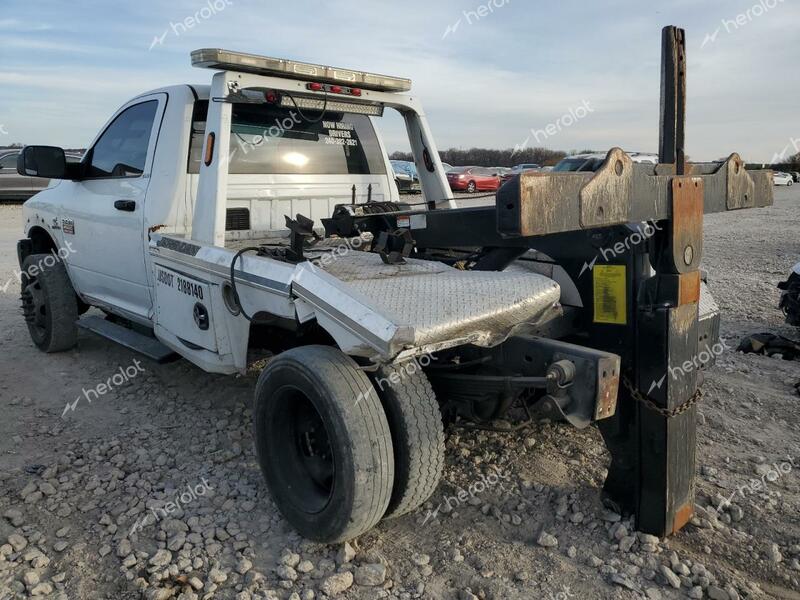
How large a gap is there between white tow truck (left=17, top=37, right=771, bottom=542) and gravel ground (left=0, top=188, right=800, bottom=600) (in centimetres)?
21

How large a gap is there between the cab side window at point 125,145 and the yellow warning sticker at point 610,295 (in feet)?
10.3

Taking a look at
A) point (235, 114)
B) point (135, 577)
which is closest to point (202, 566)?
point (135, 577)

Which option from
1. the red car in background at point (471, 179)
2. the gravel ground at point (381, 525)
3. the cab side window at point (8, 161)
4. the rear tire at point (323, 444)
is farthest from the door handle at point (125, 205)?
the red car in background at point (471, 179)

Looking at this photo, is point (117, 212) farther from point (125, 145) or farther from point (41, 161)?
point (41, 161)

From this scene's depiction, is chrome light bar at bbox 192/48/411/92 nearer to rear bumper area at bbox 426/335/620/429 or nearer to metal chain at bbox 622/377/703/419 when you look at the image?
rear bumper area at bbox 426/335/620/429

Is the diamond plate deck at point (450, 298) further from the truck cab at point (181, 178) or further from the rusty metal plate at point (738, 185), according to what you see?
the truck cab at point (181, 178)

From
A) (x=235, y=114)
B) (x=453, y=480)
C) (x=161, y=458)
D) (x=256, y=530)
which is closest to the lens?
(x=256, y=530)

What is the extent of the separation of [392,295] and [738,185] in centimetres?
167

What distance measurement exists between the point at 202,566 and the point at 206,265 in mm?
1577

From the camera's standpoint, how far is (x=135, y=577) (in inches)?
109

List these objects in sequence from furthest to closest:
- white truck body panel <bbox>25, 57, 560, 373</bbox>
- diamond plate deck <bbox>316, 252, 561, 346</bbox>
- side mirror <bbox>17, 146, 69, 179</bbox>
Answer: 1. side mirror <bbox>17, 146, 69, 179</bbox>
2. white truck body panel <bbox>25, 57, 560, 373</bbox>
3. diamond plate deck <bbox>316, 252, 561, 346</bbox>

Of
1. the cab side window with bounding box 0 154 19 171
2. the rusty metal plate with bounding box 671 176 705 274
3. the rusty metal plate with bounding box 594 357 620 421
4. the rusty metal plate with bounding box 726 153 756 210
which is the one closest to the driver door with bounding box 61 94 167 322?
the rusty metal plate with bounding box 594 357 620 421

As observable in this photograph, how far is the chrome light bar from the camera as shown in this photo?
3625mm

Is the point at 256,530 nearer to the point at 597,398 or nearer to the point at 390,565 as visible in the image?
the point at 390,565
